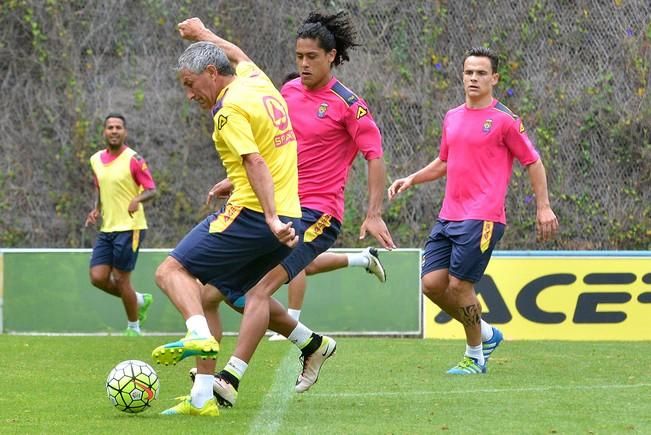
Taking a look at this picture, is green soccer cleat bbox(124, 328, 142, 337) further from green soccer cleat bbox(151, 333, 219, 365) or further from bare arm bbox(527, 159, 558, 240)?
green soccer cleat bbox(151, 333, 219, 365)

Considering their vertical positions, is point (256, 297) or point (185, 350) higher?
point (185, 350)

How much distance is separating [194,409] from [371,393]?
4.82 feet

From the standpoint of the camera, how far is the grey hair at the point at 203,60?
616 cm

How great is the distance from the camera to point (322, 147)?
755 centimetres

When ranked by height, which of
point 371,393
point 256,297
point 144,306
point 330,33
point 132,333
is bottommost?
point 132,333

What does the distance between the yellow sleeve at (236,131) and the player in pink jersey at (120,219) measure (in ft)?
21.7

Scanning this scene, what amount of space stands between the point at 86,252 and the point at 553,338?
16.1 ft

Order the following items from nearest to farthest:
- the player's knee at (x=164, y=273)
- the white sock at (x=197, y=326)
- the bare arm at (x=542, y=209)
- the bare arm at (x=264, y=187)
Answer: the white sock at (x=197, y=326), the bare arm at (x=264, y=187), the player's knee at (x=164, y=273), the bare arm at (x=542, y=209)

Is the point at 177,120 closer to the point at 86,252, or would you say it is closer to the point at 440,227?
the point at 86,252

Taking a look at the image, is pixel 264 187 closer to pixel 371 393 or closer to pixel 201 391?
pixel 201 391

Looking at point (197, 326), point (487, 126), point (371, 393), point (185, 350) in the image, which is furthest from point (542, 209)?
point (185, 350)

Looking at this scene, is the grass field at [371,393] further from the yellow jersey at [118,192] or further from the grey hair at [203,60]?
the yellow jersey at [118,192]

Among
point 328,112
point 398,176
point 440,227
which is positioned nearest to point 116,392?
point 328,112

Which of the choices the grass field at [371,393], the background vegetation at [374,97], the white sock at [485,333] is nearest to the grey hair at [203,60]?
the grass field at [371,393]
